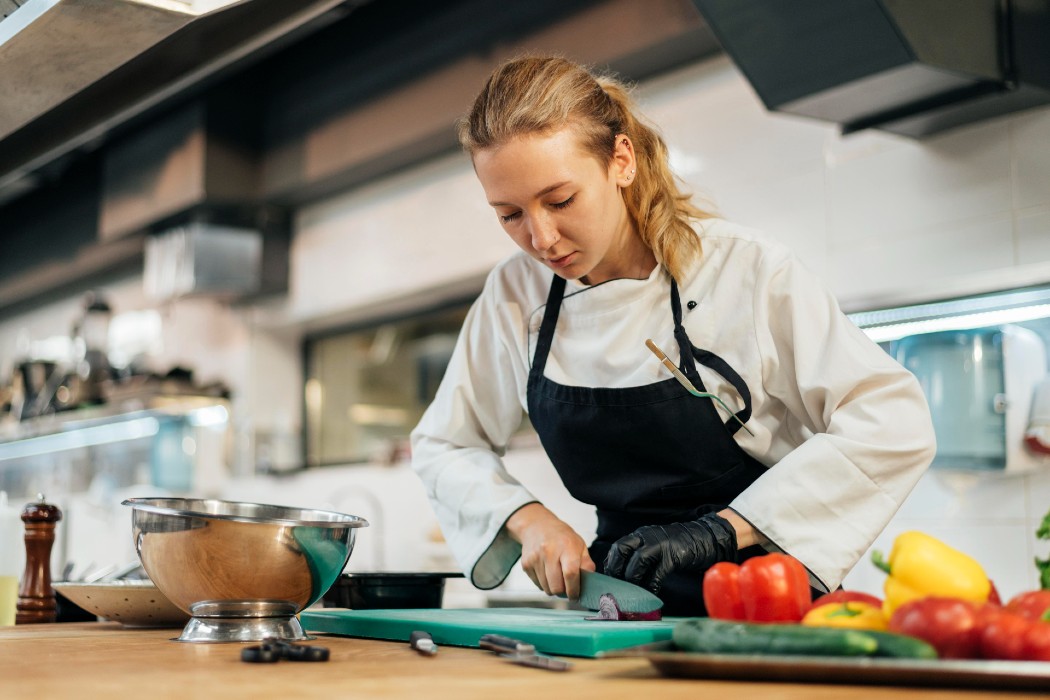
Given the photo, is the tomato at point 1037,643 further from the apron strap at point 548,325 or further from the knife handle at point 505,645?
the apron strap at point 548,325

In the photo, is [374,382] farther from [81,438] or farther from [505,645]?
[505,645]

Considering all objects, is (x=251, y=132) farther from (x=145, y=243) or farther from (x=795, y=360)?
(x=795, y=360)

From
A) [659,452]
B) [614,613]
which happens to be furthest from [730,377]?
[614,613]

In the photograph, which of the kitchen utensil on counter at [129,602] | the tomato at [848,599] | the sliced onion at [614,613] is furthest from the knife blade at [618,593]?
the kitchen utensil on counter at [129,602]

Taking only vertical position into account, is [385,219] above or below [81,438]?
above

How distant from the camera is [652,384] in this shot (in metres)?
1.66

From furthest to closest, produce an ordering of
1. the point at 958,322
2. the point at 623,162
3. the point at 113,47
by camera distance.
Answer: the point at 958,322, the point at 623,162, the point at 113,47

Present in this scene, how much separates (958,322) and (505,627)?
1.69 m

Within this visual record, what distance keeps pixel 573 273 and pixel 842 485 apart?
0.48 metres

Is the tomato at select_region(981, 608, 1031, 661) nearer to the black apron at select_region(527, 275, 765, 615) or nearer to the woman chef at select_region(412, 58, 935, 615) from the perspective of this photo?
the woman chef at select_region(412, 58, 935, 615)

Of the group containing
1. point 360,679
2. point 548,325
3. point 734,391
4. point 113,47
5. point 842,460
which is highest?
point 113,47

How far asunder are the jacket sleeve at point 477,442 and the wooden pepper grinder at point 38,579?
61 centimetres

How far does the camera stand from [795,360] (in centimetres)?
157

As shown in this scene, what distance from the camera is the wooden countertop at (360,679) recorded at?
2.78ft
